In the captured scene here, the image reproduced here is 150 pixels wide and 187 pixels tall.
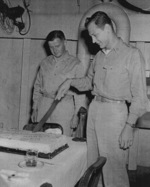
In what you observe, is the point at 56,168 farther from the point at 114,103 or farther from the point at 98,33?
the point at 98,33

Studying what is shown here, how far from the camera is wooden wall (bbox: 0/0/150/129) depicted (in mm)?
4734

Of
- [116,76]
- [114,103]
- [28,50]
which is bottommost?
[114,103]

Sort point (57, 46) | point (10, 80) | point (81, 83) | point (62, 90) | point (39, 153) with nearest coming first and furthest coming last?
point (39, 153) < point (62, 90) < point (81, 83) < point (57, 46) < point (10, 80)

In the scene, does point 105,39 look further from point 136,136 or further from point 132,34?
point 136,136

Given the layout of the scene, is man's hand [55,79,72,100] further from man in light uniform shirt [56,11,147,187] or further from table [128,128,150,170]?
table [128,128,150,170]

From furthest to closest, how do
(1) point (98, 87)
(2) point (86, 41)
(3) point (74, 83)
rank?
(2) point (86, 41) < (3) point (74, 83) < (1) point (98, 87)

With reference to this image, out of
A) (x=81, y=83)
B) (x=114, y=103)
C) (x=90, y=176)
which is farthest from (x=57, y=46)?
(x=90, y=176)

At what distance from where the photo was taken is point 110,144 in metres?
2.38

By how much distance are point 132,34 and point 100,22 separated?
2.11 metres

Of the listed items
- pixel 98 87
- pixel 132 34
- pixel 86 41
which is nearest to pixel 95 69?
pixel 98 87

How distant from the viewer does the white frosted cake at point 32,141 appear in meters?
1.92

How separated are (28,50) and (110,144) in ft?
10.3

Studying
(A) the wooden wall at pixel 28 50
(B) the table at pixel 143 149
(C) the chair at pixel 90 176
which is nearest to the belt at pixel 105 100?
(C) the chair at pixel 90 176

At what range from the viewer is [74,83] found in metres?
2.72
